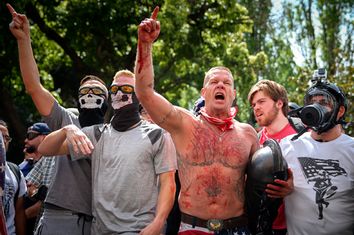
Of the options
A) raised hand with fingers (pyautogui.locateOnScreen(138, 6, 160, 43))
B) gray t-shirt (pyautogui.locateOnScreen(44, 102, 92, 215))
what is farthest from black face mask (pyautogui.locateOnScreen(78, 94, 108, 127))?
raised hand with fingers (pyautogui.locateOnScreen(138, 6, 160, 43))

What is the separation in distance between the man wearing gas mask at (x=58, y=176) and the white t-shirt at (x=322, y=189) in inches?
73.4

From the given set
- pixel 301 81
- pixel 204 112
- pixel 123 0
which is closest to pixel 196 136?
pixel 204 112

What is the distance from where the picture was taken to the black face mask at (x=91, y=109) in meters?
5.33

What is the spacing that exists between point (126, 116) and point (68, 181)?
2.64ft

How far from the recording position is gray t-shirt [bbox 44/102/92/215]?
4914 millimetres

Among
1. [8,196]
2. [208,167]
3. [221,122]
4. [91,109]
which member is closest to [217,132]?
[221,122]

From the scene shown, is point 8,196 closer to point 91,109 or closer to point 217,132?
point 91,109

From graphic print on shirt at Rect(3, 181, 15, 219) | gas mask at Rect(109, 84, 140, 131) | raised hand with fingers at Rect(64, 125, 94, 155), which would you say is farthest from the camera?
graphic print on shirt at Rect(3, 181, 15, 219)

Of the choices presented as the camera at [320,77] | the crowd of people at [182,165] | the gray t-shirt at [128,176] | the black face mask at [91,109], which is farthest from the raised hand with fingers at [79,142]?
the camera at [320,77]

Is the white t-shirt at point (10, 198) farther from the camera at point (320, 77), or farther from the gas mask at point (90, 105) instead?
the camera at point (320, 77)

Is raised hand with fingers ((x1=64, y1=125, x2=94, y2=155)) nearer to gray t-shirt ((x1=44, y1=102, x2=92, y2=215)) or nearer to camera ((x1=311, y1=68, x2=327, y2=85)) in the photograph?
gray t-shirt ((x1=44, y1=102, x2=92, y2=215))

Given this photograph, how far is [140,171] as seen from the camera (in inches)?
184

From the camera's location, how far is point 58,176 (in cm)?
502

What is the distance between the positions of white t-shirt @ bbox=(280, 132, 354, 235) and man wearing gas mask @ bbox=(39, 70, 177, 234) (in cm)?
108
